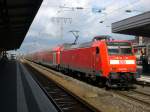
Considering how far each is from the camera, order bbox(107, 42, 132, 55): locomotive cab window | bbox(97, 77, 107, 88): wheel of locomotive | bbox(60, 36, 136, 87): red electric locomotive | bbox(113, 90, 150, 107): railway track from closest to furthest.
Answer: bbox(113, 90, 150, 107): railway track → bbox(60, 36, 136, 87): red electric locomotive → bbox(107, 42, 132, 55): locomotive cab window → bbox(97, 77, 107, 88): wheel of locomotive

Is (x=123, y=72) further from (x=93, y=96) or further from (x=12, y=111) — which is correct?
(x=12, y=111)

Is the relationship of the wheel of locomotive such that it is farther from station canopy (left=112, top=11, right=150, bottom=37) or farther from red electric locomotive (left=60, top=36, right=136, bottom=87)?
station canopy (left=112, top=11, right=150, bottom=37)

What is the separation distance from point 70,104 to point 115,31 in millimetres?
20468

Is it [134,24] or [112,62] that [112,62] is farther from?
[134,24]

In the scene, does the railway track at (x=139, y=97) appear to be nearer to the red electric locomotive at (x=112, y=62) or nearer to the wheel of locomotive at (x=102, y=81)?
the red electric locomotive at (x=112, y=62)

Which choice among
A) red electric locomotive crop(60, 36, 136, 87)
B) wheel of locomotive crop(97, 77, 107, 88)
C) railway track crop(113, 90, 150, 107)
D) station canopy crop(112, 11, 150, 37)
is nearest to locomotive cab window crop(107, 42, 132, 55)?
red electric locomotive crop(60, 36, 136, 87)

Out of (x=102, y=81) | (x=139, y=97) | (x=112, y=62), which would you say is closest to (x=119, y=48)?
(x=112, y=62)

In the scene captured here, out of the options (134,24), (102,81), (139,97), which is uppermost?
(134,24)

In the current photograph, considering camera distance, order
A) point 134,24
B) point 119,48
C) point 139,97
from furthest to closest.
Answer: point 134,24, point 119,48, point 139,97

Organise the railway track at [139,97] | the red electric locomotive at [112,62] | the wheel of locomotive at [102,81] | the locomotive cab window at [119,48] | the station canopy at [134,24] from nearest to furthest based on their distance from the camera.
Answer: the railway track at [139,97] < the red electric locomotive at [112,62] < the locomotive cab window at [119,48] < the wheel of locomotive at [102,81] < the station canopy at [134,24]

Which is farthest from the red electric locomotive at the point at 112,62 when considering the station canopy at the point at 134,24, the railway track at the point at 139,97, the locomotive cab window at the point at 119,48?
the station canopy at the point at 134,24

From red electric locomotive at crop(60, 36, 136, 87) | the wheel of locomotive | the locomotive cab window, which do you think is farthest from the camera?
the wheel of locomotive

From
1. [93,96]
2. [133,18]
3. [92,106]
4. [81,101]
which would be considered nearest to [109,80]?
[93,96]

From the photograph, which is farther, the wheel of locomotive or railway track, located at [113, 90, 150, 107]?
the wheel of locomotive
